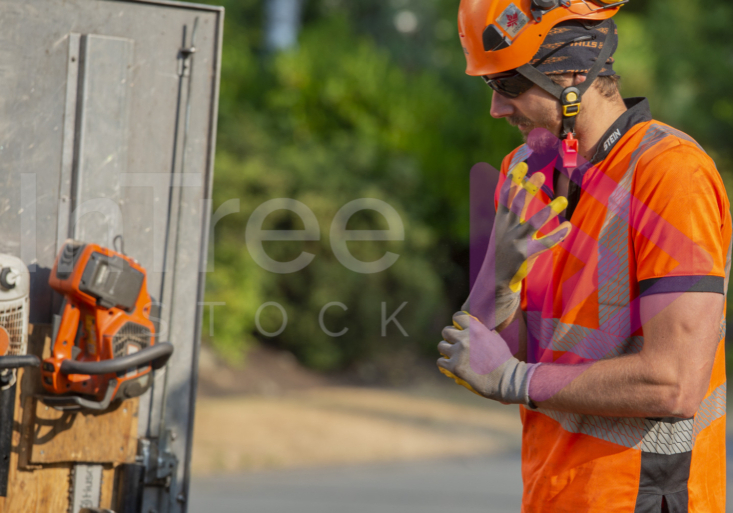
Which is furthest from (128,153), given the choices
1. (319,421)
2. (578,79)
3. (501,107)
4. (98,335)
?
(319,421)

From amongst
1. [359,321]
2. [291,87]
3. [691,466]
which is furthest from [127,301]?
[291,87]

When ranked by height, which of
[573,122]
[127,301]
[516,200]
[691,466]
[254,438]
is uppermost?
[573,122]

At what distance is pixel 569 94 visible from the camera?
215cm

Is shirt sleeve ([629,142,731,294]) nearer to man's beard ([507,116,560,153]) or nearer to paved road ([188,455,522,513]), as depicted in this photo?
man's beard ([507,116,560,153])

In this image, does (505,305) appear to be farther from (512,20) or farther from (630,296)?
(512,20)

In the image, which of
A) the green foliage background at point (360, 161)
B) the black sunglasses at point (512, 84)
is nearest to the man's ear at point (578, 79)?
the black sunglasses at point (512, 84)

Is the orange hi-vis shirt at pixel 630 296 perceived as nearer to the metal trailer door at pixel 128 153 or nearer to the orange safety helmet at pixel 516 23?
the orange safety helmet at pixel 516 23

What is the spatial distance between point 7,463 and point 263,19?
69.5ft

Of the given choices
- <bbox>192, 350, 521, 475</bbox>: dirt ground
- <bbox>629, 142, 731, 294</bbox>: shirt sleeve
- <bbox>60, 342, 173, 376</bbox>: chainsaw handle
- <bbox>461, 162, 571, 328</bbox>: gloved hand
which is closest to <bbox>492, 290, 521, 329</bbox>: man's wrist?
<bbox>461, 162, 571, 328</bbox>: gloved hand

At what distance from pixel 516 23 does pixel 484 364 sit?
37.9 inches

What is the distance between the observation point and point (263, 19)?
876 inches

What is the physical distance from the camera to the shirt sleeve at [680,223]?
5.99 ft

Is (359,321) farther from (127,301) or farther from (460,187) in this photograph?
(127,301)

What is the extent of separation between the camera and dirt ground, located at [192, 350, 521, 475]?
799 centimetres
